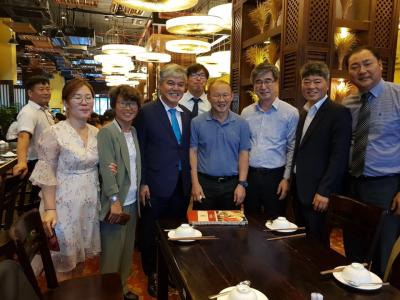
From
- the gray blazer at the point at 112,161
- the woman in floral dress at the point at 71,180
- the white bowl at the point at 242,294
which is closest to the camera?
the white bowl at the point at 242,294

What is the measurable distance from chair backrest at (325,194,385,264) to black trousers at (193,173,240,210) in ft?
2.66

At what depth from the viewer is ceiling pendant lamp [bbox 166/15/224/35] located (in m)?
4.60

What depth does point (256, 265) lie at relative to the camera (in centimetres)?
149

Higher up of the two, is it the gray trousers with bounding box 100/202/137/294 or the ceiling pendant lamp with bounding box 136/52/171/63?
the ceiling pendant lamp with bounding box 136/52/171/63

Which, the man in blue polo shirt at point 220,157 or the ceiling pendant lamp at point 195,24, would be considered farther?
the ceiling pendant lamp at point 195,24

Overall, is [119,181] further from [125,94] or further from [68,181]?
[125,94]

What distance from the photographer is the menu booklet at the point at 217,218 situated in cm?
199

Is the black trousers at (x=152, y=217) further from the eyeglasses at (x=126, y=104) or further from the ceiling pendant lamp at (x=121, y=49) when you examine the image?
the ceiling pendant lamp at (x=121, y=49)

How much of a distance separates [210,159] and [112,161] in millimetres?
791

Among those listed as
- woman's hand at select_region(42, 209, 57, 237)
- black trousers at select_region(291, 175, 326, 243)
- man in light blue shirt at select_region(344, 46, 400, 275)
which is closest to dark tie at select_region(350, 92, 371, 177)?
man in light blue shirt at select_region(344, 46, 400, 275)

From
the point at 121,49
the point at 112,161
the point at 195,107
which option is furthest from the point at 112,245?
the point at 121,49

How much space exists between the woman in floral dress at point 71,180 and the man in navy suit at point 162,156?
1.66ft

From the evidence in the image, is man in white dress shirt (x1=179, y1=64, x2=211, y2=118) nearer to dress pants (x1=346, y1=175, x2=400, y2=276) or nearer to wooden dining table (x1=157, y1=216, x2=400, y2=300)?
dress pants (x1=346, y1=175, x2=400, y2=276)

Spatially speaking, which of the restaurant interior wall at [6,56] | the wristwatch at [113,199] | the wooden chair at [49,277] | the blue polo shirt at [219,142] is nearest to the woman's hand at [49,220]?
the wooden chair at [49,277]
